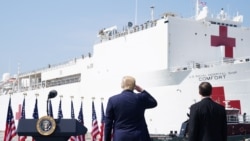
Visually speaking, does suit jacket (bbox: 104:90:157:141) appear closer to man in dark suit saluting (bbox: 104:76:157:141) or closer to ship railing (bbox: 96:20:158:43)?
man in dark suit saluting (bbox: 104:76:157:141)

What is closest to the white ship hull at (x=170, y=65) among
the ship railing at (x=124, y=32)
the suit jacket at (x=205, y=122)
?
the ship railing at (x=124, y=32)

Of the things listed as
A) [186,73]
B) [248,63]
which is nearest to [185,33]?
[186,73]

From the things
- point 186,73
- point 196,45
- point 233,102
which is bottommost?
point 233,102

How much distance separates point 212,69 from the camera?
60.6 ft

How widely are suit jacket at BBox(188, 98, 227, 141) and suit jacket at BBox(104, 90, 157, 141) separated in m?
0.42

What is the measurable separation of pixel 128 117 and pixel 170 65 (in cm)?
1639

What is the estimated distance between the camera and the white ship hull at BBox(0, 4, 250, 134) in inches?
720

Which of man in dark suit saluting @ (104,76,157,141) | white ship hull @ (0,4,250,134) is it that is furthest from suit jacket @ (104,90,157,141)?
white ship hull @ (0,4,250,134)

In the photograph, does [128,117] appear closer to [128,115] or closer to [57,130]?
[128,115]

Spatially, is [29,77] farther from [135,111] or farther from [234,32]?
[135,111]

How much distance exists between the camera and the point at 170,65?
66.4ft

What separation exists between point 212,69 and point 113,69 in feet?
21.6

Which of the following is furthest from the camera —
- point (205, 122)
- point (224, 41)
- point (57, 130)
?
point (224, 41)

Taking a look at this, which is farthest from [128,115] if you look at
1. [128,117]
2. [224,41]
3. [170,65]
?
[224,41]
